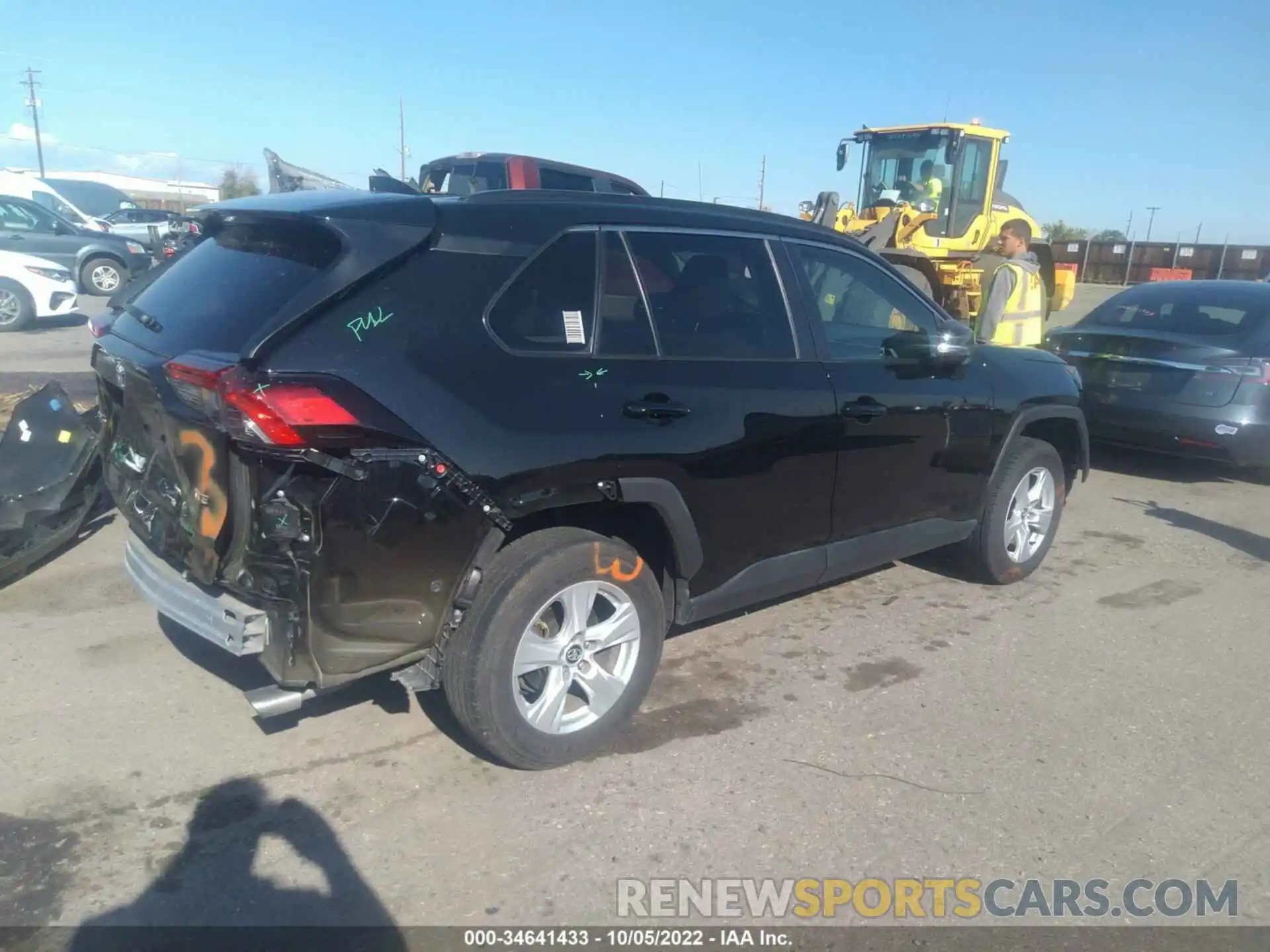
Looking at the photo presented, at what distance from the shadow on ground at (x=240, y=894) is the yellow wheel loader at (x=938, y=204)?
11.5 meters

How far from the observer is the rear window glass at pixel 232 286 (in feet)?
9.70

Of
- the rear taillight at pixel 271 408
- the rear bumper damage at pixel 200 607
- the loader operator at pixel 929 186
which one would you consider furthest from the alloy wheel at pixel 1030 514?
the loader operator at pixel 929 186

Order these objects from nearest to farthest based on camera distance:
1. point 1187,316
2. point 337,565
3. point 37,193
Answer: point 337,565
point 1187,316
point 37,193

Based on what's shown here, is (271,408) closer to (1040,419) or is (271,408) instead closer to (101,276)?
(1040,419)

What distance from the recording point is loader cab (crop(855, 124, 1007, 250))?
14.4 m

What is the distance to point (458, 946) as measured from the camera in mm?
2605

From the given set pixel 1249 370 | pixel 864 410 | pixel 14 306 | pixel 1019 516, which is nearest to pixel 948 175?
pixel 1249 370

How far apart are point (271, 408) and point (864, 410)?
2.51m

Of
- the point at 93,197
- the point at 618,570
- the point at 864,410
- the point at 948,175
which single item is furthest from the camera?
the point at 93,197

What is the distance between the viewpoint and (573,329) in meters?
3.34

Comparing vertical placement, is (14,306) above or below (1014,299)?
below

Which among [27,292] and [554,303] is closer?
[554,303]

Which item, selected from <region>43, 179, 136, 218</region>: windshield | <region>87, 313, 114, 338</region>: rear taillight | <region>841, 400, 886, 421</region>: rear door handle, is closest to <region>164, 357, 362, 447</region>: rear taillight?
<region>87, 313, 114, 338</region>: rear taillight

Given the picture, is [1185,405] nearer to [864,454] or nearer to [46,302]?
[864,454]
